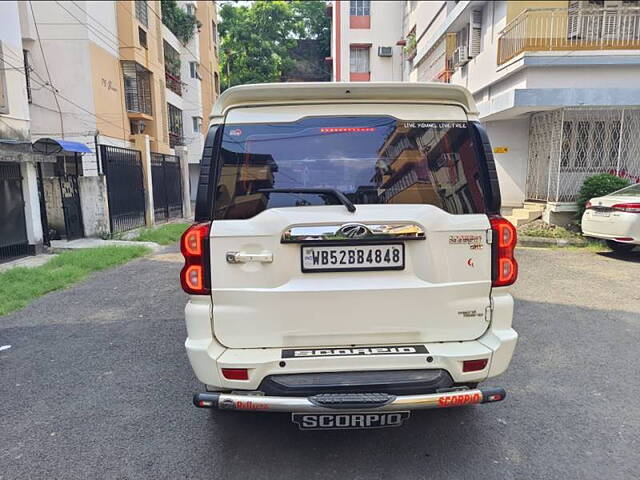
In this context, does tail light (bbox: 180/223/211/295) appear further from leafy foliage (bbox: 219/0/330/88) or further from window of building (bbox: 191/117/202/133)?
leafy foliage (bbox: 219/0/330/88)


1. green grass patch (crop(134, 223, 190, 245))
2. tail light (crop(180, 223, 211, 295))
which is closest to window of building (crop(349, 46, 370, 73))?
green grass patch (crop(134, 223, 190, 245))

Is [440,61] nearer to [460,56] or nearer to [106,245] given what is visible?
[460,56]

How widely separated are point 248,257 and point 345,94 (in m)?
1.11

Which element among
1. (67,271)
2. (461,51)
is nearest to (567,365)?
(67,271)

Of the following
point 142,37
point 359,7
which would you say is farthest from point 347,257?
point 359,7

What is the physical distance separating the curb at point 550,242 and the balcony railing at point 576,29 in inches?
186

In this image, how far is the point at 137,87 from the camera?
1862 centimetres

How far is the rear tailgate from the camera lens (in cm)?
247

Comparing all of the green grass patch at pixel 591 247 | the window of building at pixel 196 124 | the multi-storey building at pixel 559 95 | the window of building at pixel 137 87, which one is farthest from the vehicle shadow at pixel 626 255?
the window of building at pixel 196 124

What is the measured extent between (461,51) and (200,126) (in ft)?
65.7

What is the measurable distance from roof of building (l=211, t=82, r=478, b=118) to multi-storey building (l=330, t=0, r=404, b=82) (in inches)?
1083

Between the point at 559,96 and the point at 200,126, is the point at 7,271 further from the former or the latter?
the point at 200,126

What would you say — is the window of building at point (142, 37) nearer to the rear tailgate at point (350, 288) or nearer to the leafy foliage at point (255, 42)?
the leafy foliage at point (255, 42)

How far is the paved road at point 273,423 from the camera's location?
8.75ft
